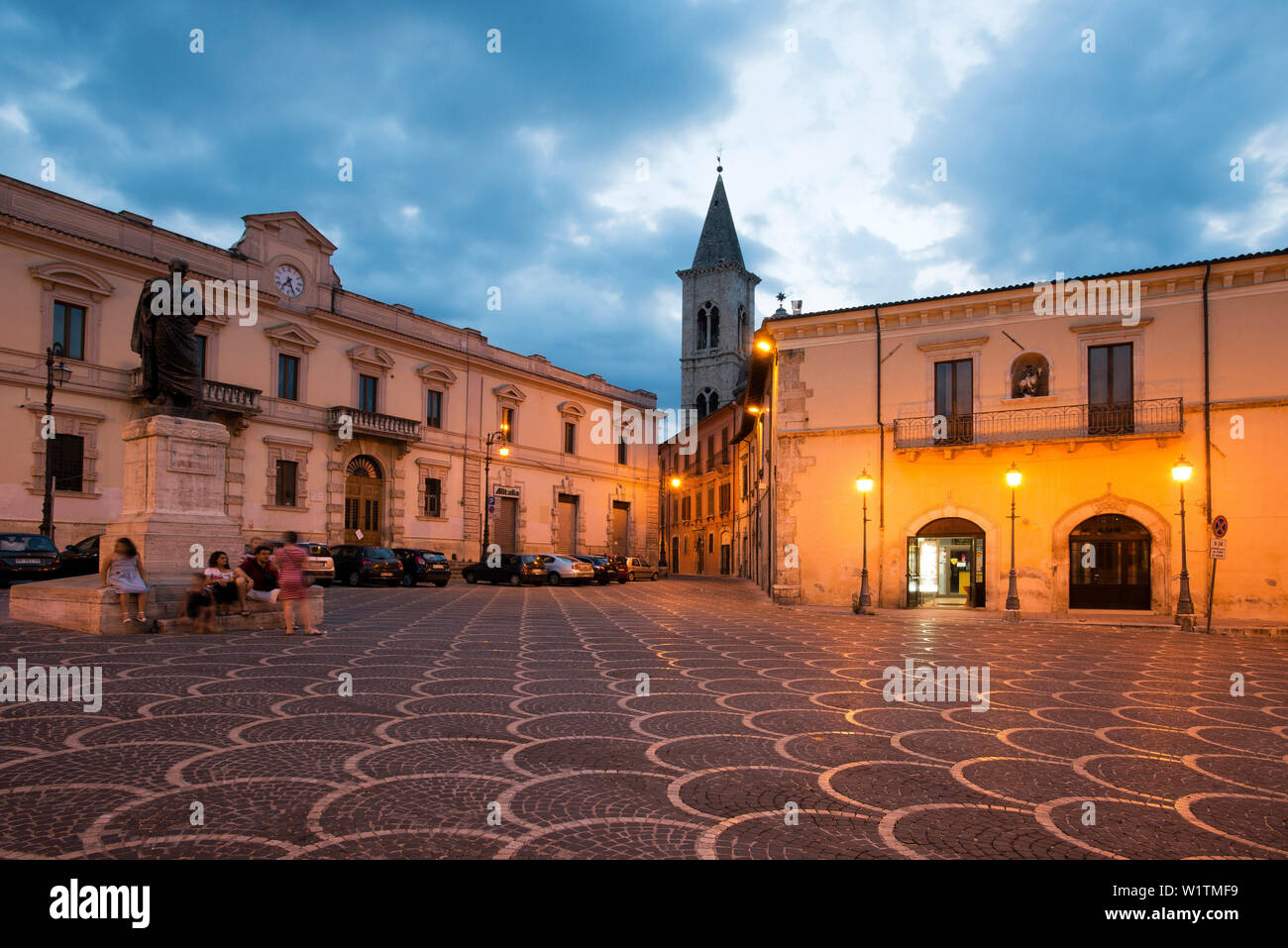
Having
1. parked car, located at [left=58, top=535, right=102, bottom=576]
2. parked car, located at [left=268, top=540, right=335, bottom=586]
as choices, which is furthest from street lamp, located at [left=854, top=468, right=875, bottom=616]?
parked car, located at [left=58, top=535, right=102, bottom=576]

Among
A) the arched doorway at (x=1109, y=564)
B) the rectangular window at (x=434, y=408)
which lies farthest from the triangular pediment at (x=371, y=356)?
the arched doorway at (x=1109, y=564)

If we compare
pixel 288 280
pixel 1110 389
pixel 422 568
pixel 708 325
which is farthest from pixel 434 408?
pixel 708 325

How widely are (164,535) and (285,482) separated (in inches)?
883

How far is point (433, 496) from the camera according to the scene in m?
38.8

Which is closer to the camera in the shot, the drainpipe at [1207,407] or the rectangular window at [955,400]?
the drainpipe at [1207,407]

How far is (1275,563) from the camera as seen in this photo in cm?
1809

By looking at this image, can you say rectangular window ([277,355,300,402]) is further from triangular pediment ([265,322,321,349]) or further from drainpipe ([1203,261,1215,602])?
drainpipe ([1203,261,1215,602])

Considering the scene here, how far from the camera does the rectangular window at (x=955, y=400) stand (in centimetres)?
2097

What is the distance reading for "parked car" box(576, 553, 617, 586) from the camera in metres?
34.8

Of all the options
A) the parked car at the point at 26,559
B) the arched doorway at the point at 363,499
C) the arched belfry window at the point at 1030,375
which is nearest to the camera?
the parked car at the point at 26,559

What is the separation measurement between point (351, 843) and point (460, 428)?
37.7 meters

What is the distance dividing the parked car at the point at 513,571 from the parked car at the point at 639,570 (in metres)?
7.59

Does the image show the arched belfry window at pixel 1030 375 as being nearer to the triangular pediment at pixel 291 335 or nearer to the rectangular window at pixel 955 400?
the rectangular window at pixel 955 400

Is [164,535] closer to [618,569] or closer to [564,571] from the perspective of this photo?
[564,571]
